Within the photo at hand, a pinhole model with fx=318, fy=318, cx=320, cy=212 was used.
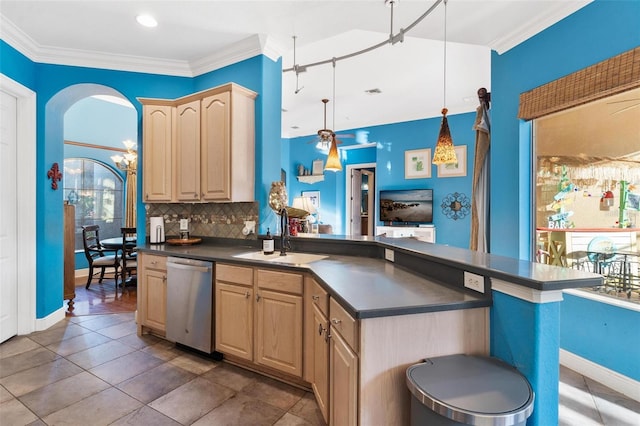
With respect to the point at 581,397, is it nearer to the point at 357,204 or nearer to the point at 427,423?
the point at 427,423

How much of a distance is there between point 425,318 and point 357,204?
6.23 meters

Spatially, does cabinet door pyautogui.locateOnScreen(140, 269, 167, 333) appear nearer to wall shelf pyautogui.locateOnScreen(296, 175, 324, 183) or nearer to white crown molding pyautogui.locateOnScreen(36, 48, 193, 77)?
white crown molding pyautogui.locateOnScreen(36, 48, 193, 77)

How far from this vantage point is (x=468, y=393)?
109 centimetres

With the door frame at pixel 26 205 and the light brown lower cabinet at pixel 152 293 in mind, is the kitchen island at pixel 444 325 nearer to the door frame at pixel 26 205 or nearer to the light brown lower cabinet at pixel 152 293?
the light brown lower cabinet at pixel 152 293

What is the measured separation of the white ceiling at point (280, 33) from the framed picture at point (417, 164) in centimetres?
185

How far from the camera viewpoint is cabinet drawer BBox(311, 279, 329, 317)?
178cm

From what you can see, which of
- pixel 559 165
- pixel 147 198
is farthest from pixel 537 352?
pixel 147 198

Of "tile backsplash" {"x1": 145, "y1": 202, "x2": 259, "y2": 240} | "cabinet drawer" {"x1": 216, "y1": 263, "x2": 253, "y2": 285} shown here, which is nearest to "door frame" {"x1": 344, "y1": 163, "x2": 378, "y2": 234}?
"tile backsplash" {"x1": 145, "y1": 202, "x2": 259, "y2": 240}

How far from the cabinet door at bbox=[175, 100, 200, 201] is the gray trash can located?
2.65 m

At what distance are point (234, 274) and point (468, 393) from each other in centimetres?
184

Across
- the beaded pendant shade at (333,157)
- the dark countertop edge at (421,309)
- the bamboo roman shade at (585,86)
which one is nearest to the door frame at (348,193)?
the beaded pendant shade at (333,157)

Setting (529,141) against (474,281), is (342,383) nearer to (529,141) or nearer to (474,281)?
(474,281)

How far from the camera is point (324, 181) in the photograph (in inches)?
296

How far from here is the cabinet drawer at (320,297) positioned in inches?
70.2
